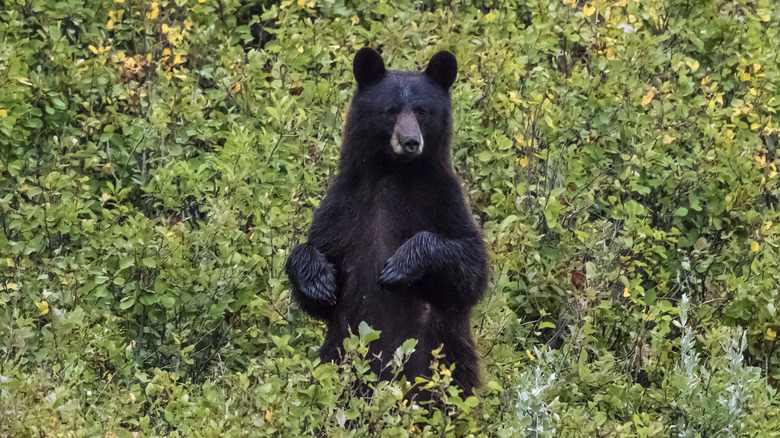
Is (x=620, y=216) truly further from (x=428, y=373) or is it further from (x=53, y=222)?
(x=53, y=222)

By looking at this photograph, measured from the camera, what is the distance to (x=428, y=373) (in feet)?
18.7

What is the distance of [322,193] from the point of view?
798cm

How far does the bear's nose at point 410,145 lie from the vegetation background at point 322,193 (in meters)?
0.98

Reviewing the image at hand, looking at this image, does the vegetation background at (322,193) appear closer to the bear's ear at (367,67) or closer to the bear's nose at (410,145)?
the bear's nose at (410,145)

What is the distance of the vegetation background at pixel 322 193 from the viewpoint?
5559mm

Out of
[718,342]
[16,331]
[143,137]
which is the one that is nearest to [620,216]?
[718,342]

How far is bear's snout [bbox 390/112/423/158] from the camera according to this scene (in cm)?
566

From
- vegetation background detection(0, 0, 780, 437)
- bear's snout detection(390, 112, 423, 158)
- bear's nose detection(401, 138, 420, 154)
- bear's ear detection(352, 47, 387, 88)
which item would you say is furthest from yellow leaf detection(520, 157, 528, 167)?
bear's nose detection(401, 138, 420, 154)

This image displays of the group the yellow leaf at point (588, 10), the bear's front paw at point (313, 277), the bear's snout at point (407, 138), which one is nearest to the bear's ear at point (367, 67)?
the bear's snout at point (407, 138)

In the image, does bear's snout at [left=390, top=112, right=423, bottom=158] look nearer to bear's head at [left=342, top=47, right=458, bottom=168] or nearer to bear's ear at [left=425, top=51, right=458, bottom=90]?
bear's head at [left=342, top=47, right=458, bottom=168]

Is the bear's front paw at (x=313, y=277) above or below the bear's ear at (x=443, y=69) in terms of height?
below

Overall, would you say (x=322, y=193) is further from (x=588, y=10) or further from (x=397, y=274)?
(x=588, y=10)

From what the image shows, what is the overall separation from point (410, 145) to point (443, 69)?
2.02 ft

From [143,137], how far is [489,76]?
8.11 ft
